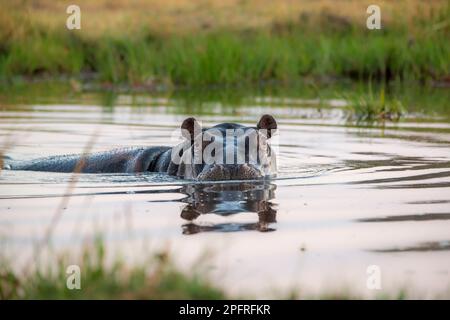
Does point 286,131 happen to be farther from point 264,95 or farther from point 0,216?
point 0,216

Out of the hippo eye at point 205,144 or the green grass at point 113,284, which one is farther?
the hippo eye at point 205,144

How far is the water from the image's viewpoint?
5586mm

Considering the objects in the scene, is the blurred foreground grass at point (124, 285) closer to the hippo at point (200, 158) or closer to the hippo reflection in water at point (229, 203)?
the hippo reflection in water at point (229, 203)

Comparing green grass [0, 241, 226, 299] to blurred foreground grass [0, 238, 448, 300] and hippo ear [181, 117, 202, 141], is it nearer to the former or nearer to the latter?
blurred foreground grass [0, 238, 448, 300]

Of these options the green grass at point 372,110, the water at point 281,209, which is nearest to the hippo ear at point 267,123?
the water at point 281,209

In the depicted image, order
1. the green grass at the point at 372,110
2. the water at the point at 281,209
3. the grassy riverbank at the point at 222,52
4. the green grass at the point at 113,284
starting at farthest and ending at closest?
1. the grassy riverbank at the point at 222,52
2. the green grass at the point at 372,110
3. the water at the point at 281,209
4. the green grass at the point at 113,284

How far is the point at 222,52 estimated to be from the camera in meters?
19.5

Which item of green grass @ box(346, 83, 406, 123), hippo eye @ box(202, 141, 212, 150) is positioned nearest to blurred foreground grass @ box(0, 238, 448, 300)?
hippo eye @ box(202, 141, 212, 150)

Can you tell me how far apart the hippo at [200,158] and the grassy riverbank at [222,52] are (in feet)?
30.0

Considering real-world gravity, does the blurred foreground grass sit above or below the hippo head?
below

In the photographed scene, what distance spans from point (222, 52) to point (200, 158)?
10.6 metres

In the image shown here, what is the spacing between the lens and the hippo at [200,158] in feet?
28.6

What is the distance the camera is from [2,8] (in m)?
21.5
